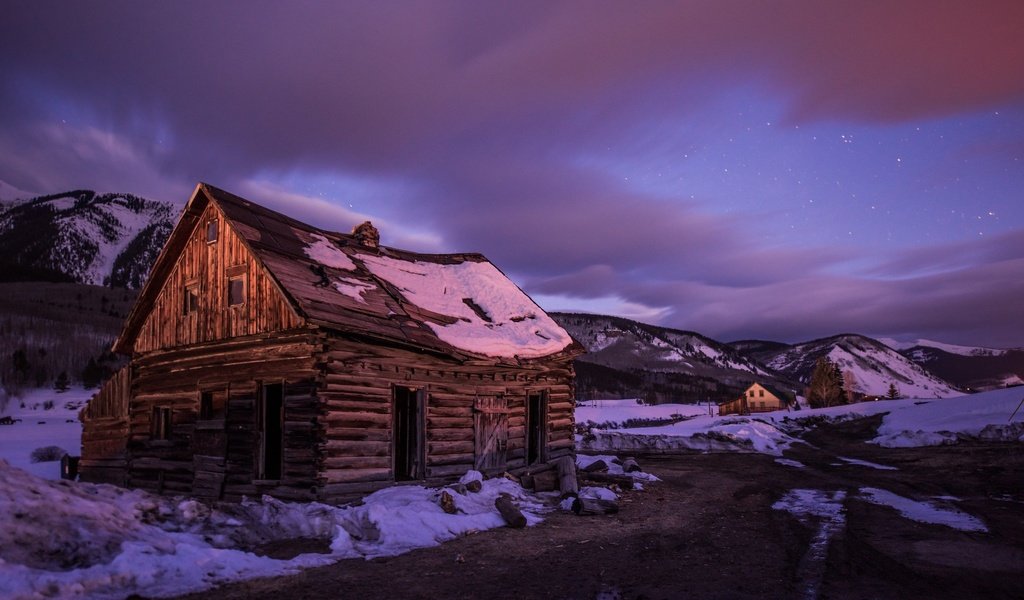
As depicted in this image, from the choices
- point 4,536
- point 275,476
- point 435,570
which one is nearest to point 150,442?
point 275,476

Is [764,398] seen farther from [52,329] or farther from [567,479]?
[52,329]

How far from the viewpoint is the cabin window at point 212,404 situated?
14716 mm

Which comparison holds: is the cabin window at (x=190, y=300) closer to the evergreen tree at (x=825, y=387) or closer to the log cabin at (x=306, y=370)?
the log cabin at (x=306, y=370)

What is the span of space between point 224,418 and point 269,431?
100 inches

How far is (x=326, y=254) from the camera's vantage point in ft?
55.2

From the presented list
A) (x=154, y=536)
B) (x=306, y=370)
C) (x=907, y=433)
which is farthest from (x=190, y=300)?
(x=907, y=433)

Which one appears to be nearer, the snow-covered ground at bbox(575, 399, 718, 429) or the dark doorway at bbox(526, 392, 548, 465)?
the dark doorway at bbox(526, 392, 548, 465)

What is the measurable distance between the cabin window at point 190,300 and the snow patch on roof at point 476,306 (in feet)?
15.1

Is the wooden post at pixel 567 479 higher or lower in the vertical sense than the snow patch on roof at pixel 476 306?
lower

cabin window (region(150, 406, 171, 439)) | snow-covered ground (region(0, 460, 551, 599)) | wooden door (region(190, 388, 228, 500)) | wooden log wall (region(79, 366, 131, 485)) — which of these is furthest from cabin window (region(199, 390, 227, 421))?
wooden log wall (region(79, 366, 131, 485))

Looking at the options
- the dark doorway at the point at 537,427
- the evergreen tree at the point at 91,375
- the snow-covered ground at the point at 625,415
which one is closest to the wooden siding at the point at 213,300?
the dark doorway at the point at 537,427

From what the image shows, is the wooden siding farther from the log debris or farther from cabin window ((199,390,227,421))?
the log debris

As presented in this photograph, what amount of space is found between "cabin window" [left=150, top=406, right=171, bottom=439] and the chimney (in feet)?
24.4

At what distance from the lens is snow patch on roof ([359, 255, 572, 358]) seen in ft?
56.9
